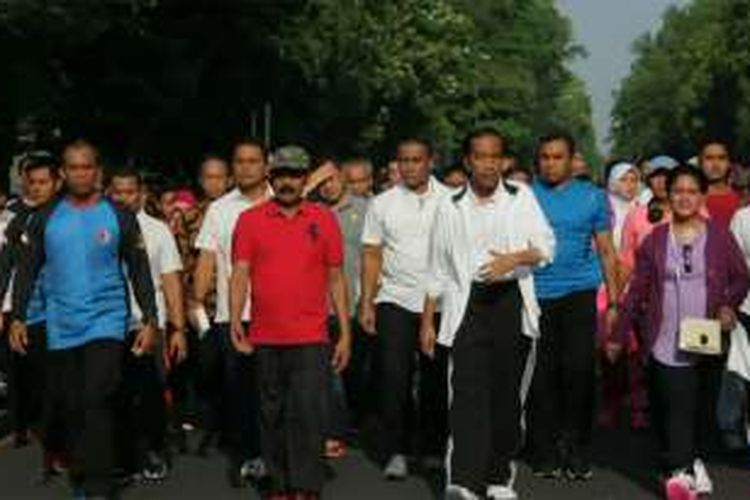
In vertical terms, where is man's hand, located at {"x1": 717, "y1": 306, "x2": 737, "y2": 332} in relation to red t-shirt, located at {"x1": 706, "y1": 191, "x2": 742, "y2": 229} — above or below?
below

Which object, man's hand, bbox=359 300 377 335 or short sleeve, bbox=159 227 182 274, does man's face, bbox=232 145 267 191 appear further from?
man's hand, bbox=359 300 377 335

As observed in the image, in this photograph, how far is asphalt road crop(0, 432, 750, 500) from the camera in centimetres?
1051

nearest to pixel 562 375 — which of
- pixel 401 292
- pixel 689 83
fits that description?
pixel 401 292

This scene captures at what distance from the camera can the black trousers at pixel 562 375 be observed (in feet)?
36.0

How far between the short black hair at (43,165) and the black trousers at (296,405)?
8.34 feet

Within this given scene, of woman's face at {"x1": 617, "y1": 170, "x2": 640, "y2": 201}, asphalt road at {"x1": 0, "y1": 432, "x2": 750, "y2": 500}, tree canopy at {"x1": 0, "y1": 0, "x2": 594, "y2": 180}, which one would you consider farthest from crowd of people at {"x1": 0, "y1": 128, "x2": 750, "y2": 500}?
tree canopy at {"x1": 0, "y1": 0, "x2": 594, "y2": 180}

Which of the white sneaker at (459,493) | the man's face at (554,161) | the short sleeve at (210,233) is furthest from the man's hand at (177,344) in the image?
the man's face at (554,161)

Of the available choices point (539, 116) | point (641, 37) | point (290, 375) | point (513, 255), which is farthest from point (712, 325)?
point (641, 37)

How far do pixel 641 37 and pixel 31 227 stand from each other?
14362cm

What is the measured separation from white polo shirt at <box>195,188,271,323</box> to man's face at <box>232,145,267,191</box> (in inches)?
4.9

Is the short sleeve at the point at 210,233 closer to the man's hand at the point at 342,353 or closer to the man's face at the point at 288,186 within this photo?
the man's face at the point at 288,186

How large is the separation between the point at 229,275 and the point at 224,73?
34.2 meters

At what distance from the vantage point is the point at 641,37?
150500 mm

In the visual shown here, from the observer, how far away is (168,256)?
441 inches
